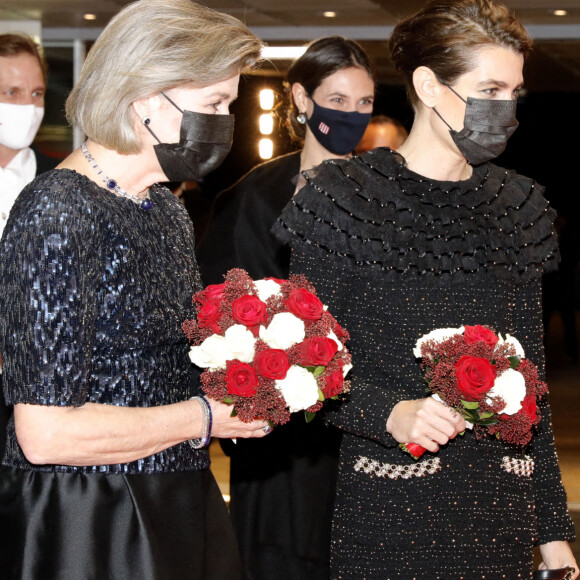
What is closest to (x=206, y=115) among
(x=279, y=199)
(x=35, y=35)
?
(x=279, y=199)

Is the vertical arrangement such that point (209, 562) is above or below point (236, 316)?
below

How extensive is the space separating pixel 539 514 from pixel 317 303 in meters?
0.85

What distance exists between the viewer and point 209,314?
192 centimetres

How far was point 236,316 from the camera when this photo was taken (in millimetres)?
1930

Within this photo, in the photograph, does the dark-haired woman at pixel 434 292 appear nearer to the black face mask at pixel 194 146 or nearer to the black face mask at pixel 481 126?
the black face mask at pixel 481 126

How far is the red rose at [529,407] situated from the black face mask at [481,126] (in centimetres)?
63

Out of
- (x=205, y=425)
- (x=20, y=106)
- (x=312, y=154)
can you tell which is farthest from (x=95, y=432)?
(x=20, y=106)

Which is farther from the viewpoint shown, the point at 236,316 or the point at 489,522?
the point at 489,522

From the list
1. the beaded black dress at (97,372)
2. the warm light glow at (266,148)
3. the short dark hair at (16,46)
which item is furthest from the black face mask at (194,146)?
the warm light glow at (266,148)

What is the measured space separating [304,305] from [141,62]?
0.58 m

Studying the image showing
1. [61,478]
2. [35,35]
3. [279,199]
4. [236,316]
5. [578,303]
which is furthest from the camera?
[578,303]

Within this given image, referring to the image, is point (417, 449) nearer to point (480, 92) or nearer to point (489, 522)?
point (489, 522)

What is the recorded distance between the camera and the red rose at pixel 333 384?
1.96 metres

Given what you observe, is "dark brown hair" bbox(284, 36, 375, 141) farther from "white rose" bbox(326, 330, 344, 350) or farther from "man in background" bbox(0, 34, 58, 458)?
"white rose" bbox(326, 330, 344, 350)
